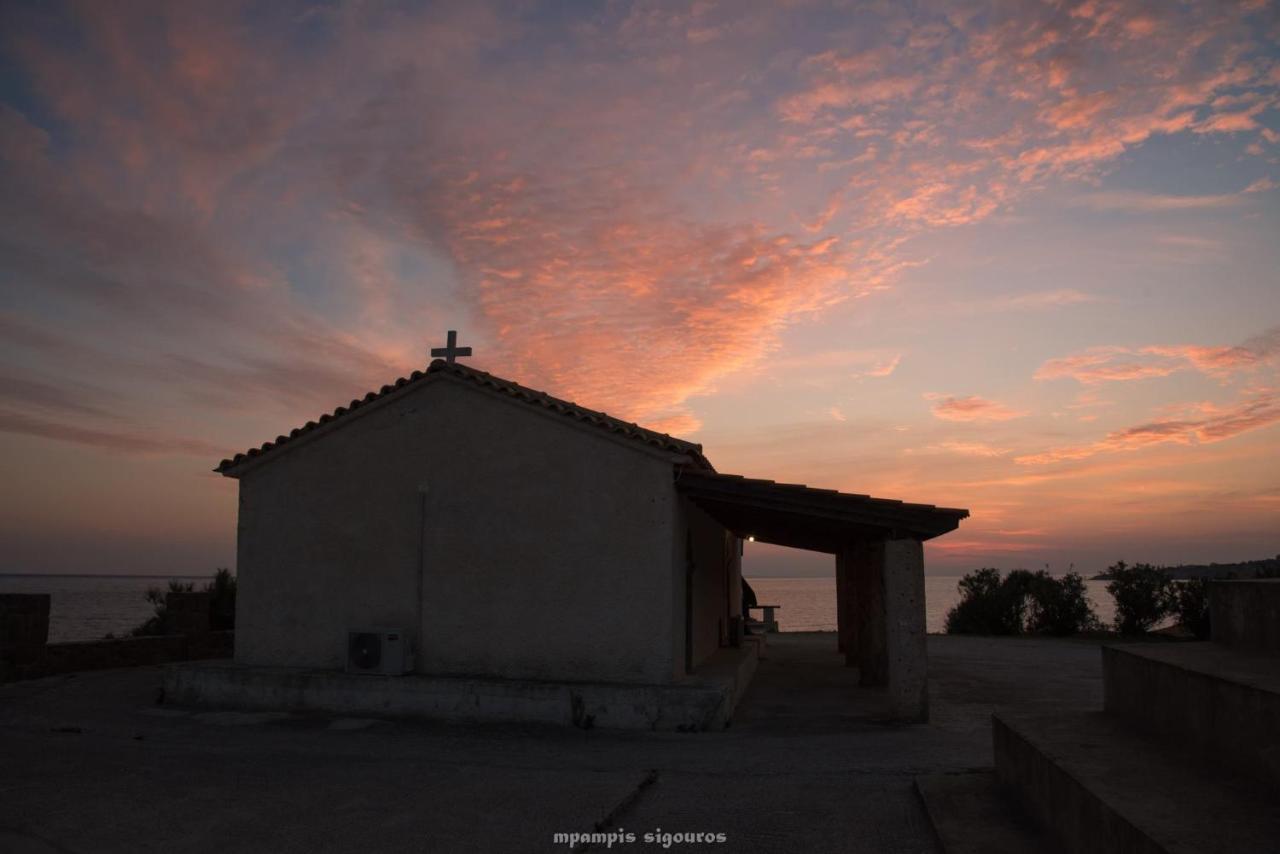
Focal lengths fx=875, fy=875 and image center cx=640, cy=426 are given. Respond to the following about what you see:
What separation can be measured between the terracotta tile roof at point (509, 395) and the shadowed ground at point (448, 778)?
3.64 metres

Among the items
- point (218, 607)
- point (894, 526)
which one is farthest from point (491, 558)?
point (218, 607)

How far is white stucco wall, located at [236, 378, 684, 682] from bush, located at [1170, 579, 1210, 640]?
18.5m

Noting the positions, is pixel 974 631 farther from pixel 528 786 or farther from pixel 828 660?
pixel 528 786

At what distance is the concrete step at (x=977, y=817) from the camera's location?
5344 mm

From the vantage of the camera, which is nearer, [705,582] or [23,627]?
[23,627]

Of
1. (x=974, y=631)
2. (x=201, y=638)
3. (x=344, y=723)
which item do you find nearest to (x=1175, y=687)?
(x=344, y=723)

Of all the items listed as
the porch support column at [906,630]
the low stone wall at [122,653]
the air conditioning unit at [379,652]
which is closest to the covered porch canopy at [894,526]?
the porch support column at [906,630]

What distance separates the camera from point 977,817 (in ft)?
19.9

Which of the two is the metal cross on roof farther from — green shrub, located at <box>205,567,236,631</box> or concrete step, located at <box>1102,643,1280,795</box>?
green shrub, located at <box>205,567,236,631</box>

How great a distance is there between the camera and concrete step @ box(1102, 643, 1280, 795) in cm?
417

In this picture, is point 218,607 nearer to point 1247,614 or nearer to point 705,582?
point 705,582

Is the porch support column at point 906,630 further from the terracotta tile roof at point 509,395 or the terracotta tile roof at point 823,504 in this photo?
the terracotta tile roof at point 509,395

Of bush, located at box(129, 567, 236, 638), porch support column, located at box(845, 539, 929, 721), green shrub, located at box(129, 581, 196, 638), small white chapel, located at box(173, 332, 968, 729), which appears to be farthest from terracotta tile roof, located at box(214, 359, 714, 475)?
bush, located at box(129, 567, 236, 638)

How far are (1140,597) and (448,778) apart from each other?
24385 mm
